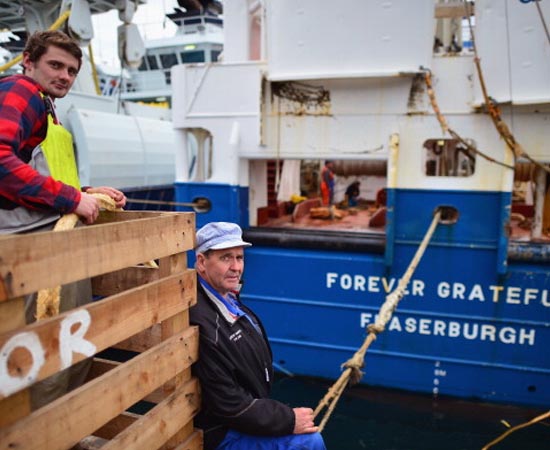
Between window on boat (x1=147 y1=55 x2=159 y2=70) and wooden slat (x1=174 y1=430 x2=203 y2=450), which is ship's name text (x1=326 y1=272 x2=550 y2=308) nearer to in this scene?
wooden slat (x1=174 y1=430 x2=203 y2=450)

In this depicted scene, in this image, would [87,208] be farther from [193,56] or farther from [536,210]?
[193,56]

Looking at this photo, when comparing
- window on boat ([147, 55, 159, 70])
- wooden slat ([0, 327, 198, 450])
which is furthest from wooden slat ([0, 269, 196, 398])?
window on boat ([147, 55, 159, 70])

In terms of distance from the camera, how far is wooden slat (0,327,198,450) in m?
1.25

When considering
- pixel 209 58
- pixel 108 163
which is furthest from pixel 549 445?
pixel 209 58

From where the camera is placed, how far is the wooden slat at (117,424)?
6.40 ft

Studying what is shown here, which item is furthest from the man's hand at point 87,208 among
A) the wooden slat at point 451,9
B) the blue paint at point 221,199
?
the wooden slat at point 451,9

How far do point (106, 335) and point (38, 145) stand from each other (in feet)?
2.74

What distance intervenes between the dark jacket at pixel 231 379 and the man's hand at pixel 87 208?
23.3 inches

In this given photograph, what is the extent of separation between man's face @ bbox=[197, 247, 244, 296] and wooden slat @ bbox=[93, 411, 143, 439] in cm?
63

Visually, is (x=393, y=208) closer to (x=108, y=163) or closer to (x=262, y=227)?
(x=262, y=227)

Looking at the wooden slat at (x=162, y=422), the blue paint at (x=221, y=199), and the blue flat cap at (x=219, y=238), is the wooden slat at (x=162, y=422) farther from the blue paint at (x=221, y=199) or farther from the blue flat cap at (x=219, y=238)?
the blue paint at (x=221, y=199)

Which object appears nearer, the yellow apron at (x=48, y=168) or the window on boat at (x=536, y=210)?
the yellow apron at (x=48, y=168)

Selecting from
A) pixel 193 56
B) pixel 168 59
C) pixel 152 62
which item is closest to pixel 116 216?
pixel 193 56

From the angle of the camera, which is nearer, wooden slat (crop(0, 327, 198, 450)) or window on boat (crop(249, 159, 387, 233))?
wooden slat (crop(0, 327, 198, 450))
